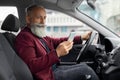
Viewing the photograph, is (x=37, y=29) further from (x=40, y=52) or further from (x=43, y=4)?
(x=43, y=4)

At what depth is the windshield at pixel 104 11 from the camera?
4512 mm

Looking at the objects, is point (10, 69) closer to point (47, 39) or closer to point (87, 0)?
point (47, 39)

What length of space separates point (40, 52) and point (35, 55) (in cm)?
11

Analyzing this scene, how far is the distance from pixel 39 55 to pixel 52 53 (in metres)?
0.25

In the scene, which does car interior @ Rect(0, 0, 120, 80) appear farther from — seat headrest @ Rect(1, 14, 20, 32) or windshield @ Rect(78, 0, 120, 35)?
windshield @ Rect(78, 0, 120, 35)

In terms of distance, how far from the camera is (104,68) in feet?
12.0

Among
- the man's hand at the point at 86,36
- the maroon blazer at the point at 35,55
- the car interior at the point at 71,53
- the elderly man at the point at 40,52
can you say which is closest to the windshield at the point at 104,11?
the car interior at the point at 71,53

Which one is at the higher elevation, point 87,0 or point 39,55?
point 87,0

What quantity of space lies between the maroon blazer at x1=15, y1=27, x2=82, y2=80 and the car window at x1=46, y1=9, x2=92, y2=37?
100 cm

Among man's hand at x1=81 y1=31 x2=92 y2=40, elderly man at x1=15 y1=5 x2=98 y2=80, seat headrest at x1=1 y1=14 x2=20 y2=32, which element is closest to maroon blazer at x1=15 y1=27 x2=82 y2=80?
elderly man at x1=15 y1=5 x2=98 y2=80

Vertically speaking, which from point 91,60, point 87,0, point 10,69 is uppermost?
point 87,0

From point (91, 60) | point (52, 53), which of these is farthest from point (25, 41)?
point (91, 60)

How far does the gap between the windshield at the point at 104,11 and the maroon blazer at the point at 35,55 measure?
Answer: 1228 mm

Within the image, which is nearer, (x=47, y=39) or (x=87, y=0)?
(x=47, y=39)
